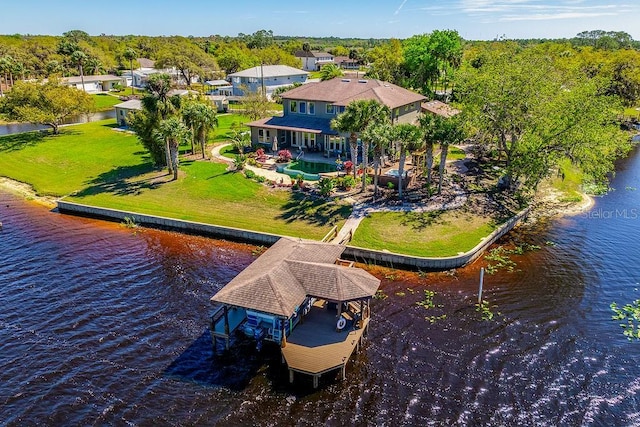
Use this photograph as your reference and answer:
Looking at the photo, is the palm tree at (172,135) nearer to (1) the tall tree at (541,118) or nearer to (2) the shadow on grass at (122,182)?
(2) the shadow on grass at (122,182)

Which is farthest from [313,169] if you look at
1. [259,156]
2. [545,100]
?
[545,100]

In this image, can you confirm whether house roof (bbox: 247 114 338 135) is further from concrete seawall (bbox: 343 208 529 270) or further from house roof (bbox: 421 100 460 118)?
concrete seawall (bbox: 343 208 529 270)

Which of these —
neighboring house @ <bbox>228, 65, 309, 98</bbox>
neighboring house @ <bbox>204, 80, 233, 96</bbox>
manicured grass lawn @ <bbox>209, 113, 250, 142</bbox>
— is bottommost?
manicured grass lawn @ <bbox>209, 113, 250, 142</bbox>

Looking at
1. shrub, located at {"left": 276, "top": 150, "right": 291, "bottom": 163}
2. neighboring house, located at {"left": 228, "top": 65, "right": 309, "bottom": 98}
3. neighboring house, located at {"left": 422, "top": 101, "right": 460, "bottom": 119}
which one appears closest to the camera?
shrub, located at {"left": 276, "top": 150, "right": 291, "bottom": 163}

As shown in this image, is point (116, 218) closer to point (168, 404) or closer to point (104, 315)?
point (104, 315)

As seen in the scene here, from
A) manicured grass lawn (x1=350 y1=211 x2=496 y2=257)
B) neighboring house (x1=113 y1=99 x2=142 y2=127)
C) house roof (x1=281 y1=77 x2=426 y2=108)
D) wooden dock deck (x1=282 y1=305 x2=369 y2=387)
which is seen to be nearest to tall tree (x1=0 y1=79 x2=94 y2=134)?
neighboring house (x1=113 y1=99 x2=142 y2=127)

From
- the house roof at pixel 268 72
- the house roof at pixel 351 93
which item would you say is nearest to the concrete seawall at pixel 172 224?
the house roof at pixel 351 93
